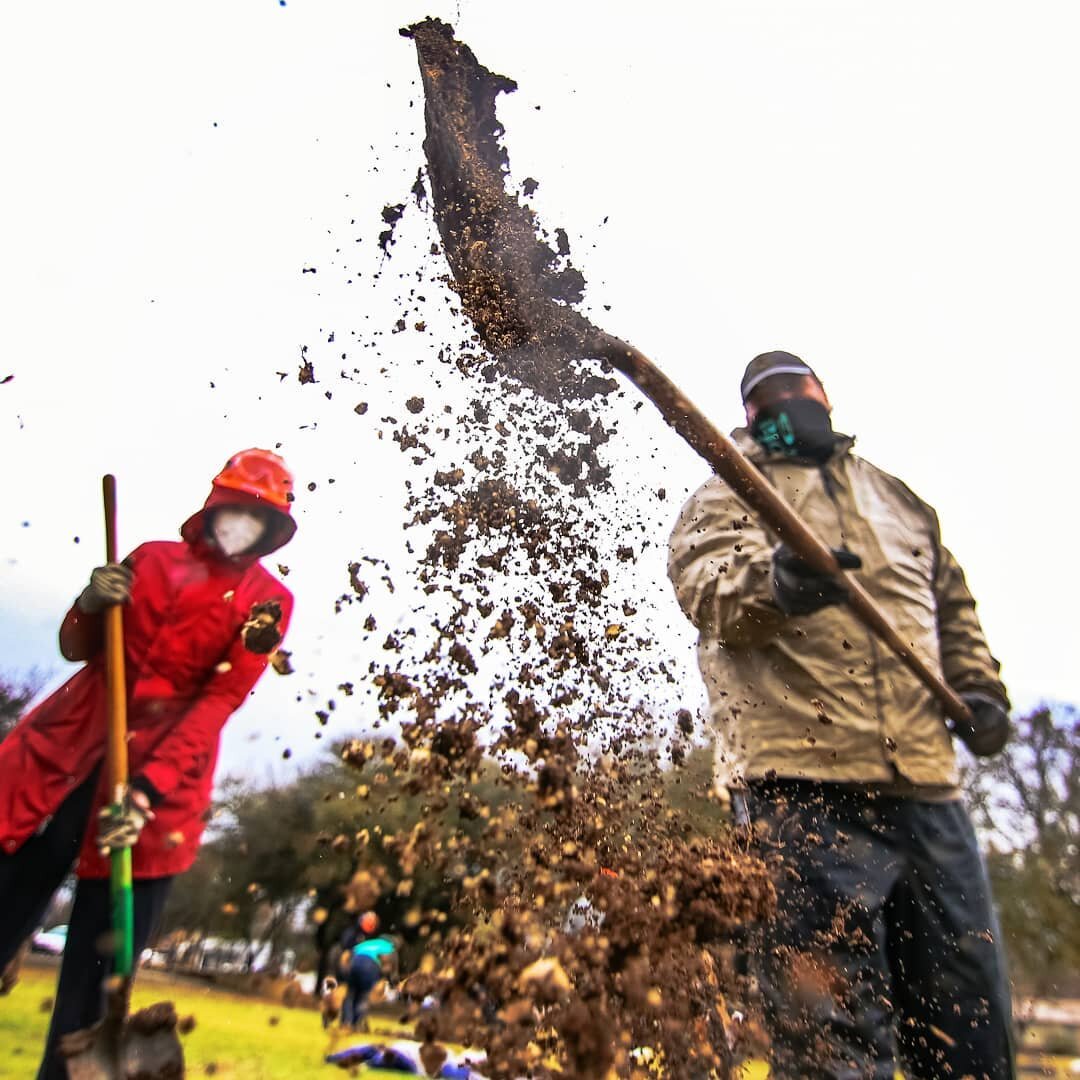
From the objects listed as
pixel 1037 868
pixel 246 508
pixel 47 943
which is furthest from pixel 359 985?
pixel 1037 868

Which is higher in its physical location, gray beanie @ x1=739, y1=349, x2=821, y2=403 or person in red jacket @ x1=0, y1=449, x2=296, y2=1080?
gray beanie @ x1=739, y1=349, x2=821, y2=403

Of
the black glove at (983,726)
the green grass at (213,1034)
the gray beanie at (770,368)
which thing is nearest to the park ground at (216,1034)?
the green grass at (213,1034)

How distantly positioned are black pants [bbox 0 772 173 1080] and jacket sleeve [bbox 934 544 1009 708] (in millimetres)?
2376

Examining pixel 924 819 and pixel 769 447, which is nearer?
pixel 924 819

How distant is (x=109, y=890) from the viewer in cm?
190

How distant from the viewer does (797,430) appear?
2.58 metres

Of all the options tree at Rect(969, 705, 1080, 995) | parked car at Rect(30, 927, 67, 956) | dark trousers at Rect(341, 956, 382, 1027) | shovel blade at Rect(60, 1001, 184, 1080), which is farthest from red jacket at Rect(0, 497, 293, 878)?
tree at Rect(969, 705, 1080, 995)

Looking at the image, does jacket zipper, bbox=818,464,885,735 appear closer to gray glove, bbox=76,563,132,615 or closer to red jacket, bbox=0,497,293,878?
red jacket, bbox=0,497,293,878

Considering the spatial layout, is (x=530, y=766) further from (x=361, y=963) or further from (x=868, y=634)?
(x=361, y=963)

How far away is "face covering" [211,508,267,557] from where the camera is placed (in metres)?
2.31

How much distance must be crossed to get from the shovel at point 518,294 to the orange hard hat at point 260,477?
0.75 meters

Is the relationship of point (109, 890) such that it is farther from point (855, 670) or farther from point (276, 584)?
point (855, 670)

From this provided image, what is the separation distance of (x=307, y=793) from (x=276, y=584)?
15.0 ft

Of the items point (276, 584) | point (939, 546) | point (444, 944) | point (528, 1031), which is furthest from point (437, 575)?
point (939, 546)
